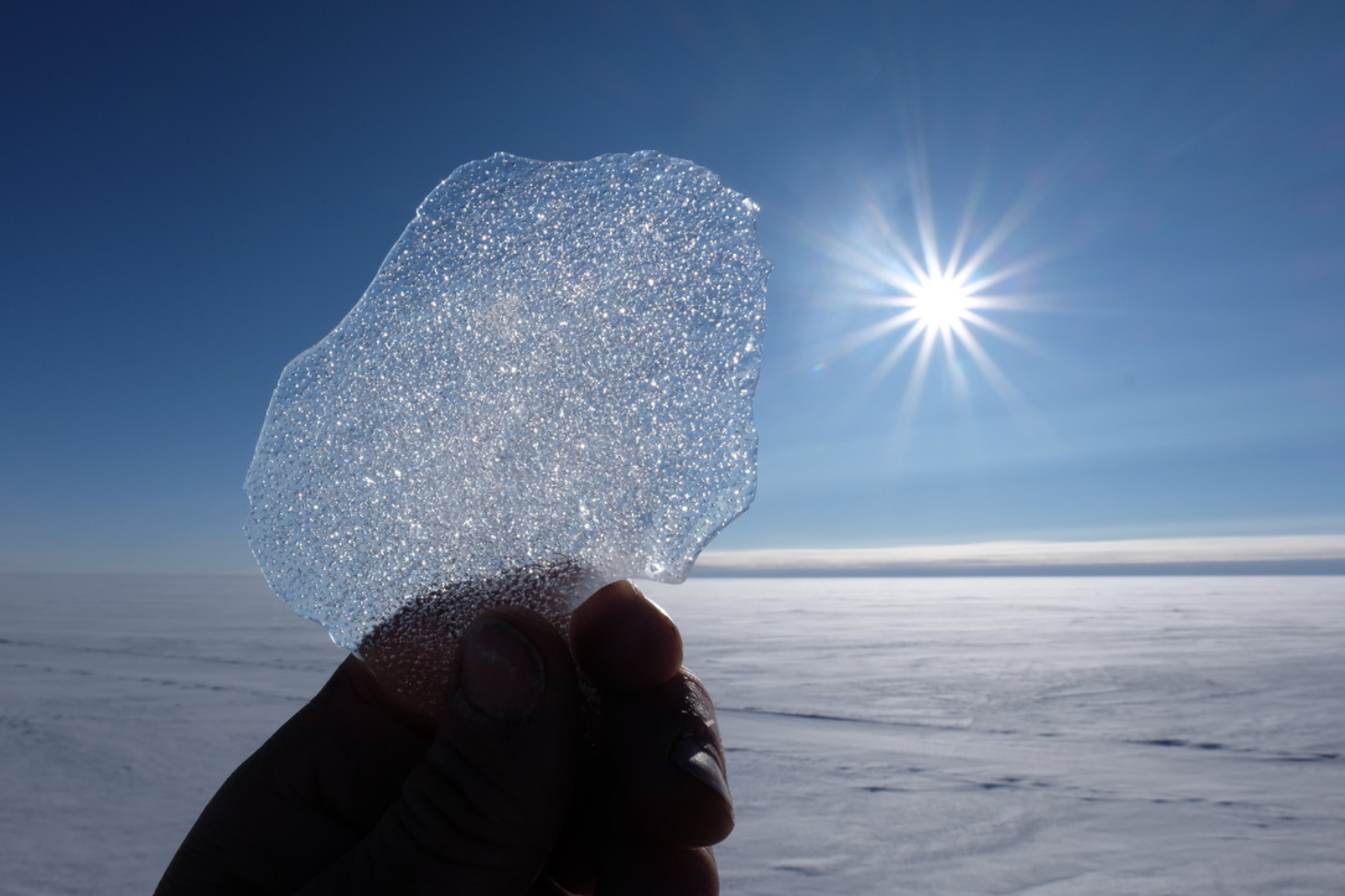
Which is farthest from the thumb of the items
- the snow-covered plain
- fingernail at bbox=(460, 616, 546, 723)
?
the snow-covered plain

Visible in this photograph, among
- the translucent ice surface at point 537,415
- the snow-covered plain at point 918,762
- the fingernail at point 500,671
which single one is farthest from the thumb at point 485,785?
the snow-covered plain at point 918,762

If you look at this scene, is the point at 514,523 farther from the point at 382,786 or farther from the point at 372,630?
the point at 382,786

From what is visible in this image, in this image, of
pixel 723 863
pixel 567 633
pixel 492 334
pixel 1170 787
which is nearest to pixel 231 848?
pixel 567 633

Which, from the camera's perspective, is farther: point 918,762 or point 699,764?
point 918,762

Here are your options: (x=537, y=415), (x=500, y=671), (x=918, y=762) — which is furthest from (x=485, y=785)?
(x=918, y=762)

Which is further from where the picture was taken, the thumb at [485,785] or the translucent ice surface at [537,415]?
the translucent ice surface at [537,415]

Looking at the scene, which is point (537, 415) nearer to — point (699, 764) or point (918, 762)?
point (699, 764)

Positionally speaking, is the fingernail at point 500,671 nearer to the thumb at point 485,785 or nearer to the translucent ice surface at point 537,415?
the thumb at point 485,785

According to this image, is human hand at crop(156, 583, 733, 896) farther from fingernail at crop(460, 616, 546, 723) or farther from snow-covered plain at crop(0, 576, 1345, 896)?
snow-covered plain at crop(0, 576, 1345, 896)
